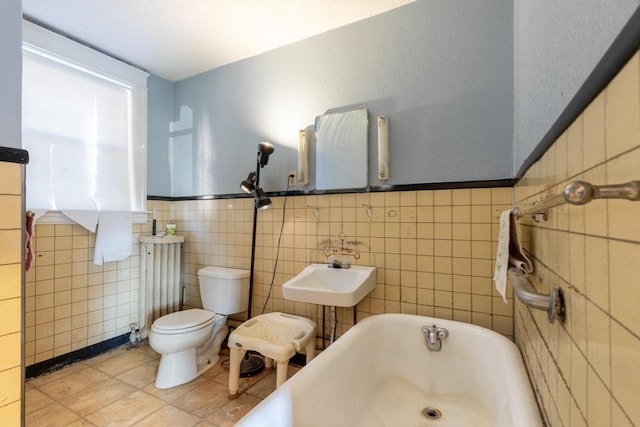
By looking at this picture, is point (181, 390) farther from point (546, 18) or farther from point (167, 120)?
point (546, 18)

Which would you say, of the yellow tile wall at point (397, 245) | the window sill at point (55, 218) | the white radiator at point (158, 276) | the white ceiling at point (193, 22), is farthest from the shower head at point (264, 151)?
the window sill at point (55, 218)

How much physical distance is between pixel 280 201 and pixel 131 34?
1623mm

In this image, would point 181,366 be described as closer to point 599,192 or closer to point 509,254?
point 509,254

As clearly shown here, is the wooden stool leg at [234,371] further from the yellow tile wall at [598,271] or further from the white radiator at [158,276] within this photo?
the yellow tile wall at [598,271]

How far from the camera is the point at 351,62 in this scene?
1.96 m

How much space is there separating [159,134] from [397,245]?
2.37 m

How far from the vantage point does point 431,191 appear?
68.4 inches

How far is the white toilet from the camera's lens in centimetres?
184

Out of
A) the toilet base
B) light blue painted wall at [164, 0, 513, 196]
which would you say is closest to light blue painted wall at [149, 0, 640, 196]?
light blue painted wall at [164, 0, 513, 196]

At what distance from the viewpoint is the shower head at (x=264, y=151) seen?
2090mm

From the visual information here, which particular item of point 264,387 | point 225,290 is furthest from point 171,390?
point 225,290

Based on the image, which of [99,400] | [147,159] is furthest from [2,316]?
[147,159]

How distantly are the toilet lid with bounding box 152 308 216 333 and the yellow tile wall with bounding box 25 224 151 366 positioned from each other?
0.68 meters

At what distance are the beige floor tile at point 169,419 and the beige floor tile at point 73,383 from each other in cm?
62
